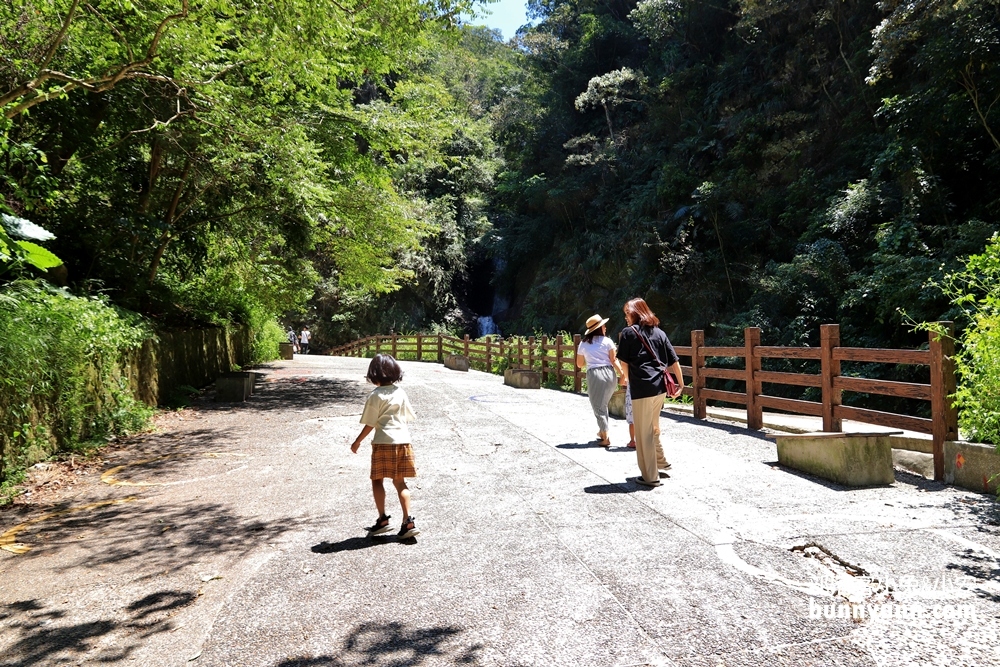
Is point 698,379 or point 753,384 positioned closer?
point 753,384

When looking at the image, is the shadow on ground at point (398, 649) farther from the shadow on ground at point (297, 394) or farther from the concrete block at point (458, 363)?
the concrete block at point (458, 363)

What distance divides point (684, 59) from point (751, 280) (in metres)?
13.7

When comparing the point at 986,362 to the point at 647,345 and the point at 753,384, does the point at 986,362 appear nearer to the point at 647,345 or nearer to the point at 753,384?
the point at 647,345

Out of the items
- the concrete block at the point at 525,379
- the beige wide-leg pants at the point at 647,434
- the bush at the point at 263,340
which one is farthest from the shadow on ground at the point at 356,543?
the bush at the point at 263,340

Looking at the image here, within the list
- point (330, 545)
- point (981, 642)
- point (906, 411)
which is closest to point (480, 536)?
point (330, 545)

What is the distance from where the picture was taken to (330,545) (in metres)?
4.58

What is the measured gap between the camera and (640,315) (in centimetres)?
588

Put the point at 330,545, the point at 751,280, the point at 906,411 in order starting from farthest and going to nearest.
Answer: the point at 751,280 < the point at 906,411 < the point at 330,545

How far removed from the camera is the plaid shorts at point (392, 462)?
4.57 metres

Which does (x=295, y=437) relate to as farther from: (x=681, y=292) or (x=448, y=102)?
(x=681, y=292)

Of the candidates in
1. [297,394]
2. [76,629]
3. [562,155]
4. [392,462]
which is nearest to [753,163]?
[562,155]

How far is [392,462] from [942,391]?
472 cm

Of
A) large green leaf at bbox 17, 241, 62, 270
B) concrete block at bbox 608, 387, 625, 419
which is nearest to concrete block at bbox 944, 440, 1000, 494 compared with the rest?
concrete block at bbox 608, 387, 625, 419

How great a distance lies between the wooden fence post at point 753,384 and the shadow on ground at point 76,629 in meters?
6.99
